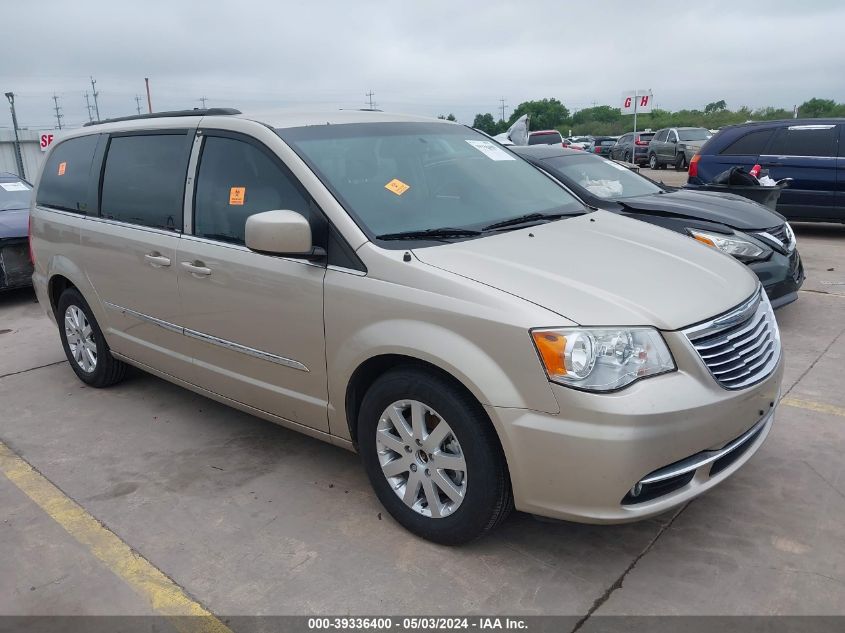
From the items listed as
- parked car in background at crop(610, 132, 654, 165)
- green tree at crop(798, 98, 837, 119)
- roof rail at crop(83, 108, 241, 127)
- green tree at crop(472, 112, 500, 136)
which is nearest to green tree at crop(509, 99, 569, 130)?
green tree at crop(472, 112, 500, 136)

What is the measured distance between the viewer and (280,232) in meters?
3.08

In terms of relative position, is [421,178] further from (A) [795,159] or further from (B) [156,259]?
(A) [795,159]

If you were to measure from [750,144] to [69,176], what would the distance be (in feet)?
28.7

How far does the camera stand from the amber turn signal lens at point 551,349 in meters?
2.56

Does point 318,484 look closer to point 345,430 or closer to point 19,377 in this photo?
point 345,430

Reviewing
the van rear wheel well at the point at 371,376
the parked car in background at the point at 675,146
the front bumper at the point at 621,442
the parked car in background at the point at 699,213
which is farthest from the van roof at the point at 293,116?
the parked car in background at the point at 675,146

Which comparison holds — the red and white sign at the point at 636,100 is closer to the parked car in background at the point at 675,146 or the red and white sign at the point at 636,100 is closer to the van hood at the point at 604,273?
the parked car in background at the point at 675,146

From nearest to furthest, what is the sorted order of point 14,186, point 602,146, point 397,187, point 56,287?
1. point 397,187
2. point 56,287
3. point 14,186
4. point 602,146

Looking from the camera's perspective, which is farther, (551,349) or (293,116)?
(293,116)

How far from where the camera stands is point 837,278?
7555 millimetres

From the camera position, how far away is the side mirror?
3.08 m

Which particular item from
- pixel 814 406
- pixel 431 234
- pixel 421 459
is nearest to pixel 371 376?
pixel 421 459

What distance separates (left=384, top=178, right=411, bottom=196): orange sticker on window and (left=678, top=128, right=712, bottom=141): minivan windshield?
81.0ft

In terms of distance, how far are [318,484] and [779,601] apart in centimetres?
210
